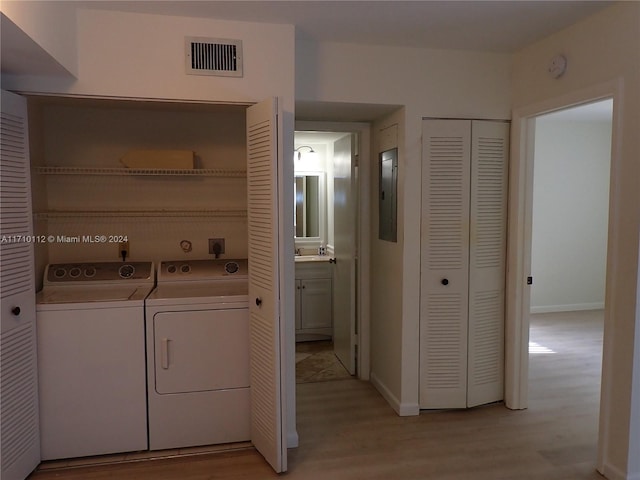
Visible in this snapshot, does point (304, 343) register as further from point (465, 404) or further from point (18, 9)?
point (18, 9)

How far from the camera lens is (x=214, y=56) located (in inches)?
103

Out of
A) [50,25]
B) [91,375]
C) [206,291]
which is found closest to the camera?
[50,25]

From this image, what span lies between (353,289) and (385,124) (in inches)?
53.5

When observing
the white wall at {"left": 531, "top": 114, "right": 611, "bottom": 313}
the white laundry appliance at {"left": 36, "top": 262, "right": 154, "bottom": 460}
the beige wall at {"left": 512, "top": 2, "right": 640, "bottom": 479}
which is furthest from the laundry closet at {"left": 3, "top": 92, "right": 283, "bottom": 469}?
the white wall at {"left": 531, "top": 114, "right": 611, "bottom": 313}

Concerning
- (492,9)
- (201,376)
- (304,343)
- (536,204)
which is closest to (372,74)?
(492,9)

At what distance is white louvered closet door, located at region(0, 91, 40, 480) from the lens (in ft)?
7.69

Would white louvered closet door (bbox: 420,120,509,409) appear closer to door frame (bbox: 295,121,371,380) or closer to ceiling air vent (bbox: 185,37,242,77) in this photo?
door frame (bbox: 295,121,371,380)

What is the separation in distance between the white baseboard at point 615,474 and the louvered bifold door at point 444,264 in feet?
3.12

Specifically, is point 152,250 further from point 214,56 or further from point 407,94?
point 407,94

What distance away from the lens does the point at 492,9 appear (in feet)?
8.12

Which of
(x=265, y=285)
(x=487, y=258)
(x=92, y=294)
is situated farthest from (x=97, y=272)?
(x=487, y=258)

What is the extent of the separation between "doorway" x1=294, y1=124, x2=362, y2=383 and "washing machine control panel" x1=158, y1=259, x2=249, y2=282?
1069 millimetres

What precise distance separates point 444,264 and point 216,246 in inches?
63.3

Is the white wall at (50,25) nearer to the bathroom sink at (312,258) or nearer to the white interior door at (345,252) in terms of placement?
the white interior door at (345,252)
